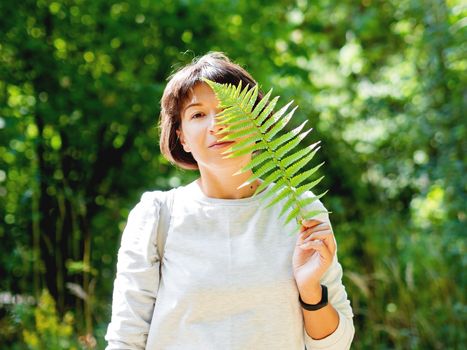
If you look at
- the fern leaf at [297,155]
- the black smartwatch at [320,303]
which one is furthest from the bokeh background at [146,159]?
the fern leaf at [297,155]

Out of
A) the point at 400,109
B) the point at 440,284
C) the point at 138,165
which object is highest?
the point at 400,109

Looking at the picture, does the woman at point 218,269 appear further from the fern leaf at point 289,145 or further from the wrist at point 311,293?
the fern leaf at point 289,145

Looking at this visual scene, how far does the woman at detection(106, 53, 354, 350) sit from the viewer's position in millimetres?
1481

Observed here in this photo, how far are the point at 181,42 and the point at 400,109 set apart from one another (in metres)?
1.74

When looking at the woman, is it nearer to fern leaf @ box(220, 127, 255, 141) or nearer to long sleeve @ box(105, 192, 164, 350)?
long sleeve @ box(105, 192, 164, 350)

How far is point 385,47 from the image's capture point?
5.68 meters

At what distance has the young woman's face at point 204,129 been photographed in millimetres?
1552

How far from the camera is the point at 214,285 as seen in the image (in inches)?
58.7

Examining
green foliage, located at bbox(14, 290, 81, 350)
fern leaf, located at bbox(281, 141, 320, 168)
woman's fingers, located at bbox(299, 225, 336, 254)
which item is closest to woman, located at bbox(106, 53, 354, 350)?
woman's fingers, located at bbox(299, 225, 336, 254)

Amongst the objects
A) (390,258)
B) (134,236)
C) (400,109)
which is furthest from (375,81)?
(134,236)

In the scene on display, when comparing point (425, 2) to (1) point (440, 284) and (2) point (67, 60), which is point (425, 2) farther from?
(2) point (67, 60)

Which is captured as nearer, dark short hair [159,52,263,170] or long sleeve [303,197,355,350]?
long sleeve [303,197,355,350]

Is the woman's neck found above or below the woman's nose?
below

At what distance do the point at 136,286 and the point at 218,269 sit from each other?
0.21 metres
